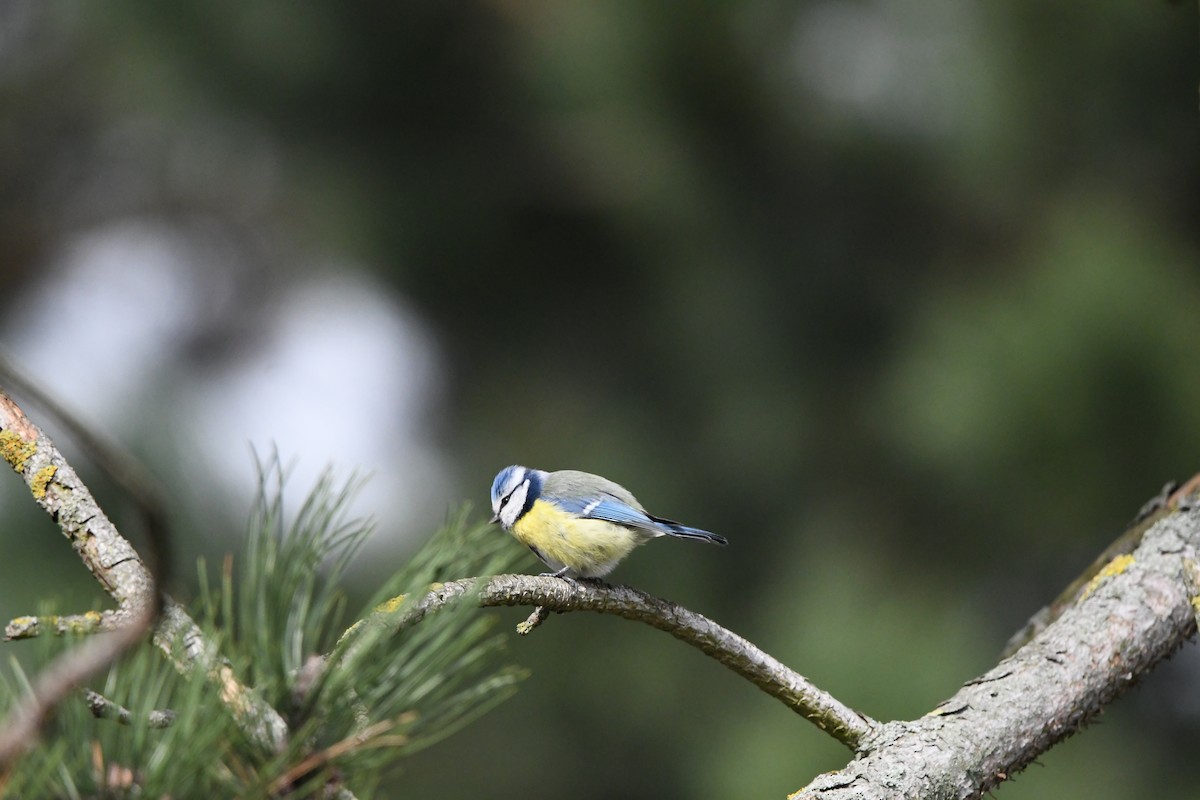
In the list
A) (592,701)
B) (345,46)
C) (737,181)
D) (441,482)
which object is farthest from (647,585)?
(345,46)

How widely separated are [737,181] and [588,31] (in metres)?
0.55

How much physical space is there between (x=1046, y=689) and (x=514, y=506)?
0.76 metres

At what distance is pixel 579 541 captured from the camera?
4.71 feet

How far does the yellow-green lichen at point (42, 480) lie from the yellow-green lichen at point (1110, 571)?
1.13m

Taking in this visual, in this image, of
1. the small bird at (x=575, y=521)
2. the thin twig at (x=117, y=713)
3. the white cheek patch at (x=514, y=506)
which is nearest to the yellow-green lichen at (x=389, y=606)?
the thin twig at (x=117, y=713)

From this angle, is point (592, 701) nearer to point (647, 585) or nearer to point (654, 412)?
point (647, 585)

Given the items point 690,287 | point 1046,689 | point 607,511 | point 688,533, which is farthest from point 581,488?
point 690,287

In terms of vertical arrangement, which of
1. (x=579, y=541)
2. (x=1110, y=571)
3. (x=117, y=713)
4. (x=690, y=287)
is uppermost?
(x=690, y=287)

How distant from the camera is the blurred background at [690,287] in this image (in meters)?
2.38

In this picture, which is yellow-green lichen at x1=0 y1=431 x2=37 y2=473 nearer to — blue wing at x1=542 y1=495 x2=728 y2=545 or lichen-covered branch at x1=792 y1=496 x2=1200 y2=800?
lichen-covered branch at x1=792 y1=496 x2=1200 y2=800

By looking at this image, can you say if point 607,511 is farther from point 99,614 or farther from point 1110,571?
point 99,614

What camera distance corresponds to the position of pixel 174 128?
2.94m

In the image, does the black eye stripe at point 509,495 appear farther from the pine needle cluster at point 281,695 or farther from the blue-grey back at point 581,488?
the pine needle cluster at point 281,695

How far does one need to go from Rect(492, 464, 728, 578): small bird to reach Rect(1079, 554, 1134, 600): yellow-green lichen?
45 cm
